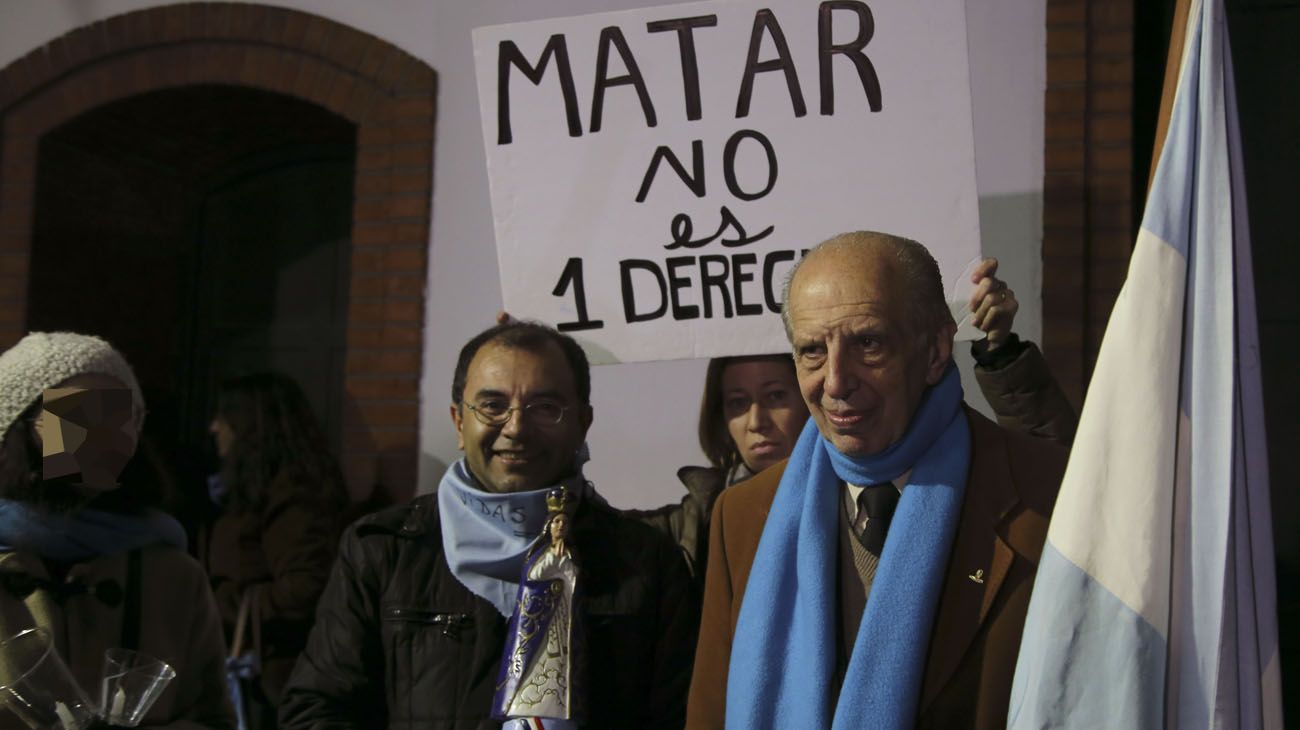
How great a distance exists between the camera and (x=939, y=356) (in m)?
2.24

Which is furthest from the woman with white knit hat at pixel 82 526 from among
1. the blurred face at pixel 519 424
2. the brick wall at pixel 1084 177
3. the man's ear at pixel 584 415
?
the brick wall at pixel 1084 177

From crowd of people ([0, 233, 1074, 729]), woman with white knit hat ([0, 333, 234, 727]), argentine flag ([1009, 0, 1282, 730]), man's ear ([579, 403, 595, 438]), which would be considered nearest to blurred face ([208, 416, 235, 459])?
crowd of people ([0, 233, 1074, 729])

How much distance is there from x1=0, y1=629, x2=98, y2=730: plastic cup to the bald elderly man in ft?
3.29

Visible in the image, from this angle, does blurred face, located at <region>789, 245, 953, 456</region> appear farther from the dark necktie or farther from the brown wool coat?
the brown wool coat

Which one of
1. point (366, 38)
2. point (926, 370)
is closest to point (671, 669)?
point (926, 370)

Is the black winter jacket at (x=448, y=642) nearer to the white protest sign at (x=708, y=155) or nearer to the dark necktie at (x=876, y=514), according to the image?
the dark necktie at (x=876, y=514)

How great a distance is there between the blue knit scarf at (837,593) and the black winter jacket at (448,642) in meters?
0.47

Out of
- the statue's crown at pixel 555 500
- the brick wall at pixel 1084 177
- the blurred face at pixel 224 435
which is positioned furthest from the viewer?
the blurred face at pixel 224 435

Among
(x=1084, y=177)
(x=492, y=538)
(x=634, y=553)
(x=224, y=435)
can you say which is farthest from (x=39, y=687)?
(x=1084, y=177)

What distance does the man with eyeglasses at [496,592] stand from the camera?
2668mm

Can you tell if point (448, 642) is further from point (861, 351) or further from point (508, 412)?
point (861, 351)

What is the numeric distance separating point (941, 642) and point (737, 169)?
160 centimetres

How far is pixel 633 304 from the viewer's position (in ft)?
11.2

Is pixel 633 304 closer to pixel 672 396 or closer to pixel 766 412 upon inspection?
pixel 766 412
